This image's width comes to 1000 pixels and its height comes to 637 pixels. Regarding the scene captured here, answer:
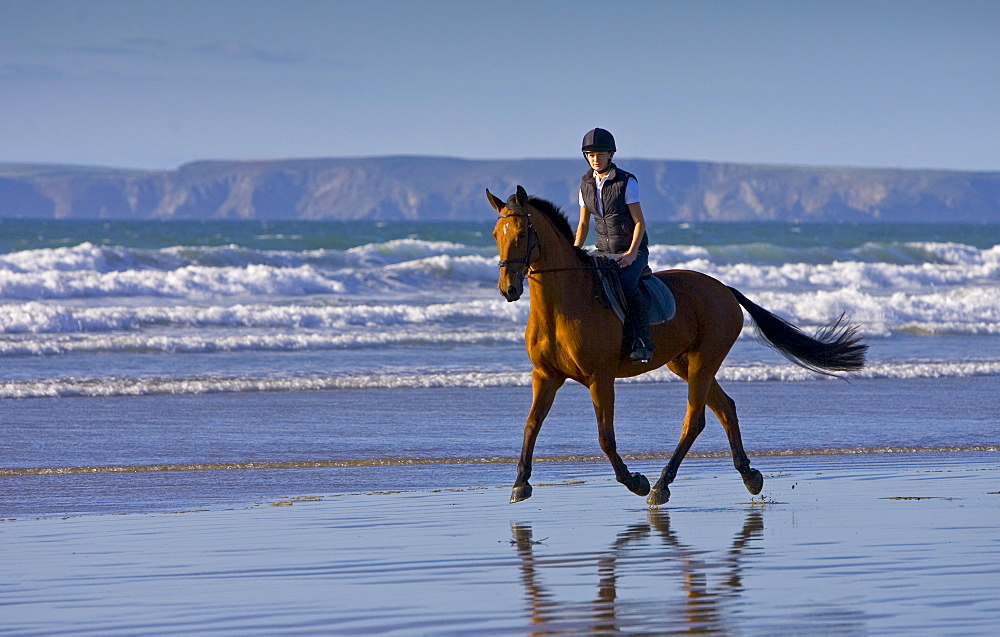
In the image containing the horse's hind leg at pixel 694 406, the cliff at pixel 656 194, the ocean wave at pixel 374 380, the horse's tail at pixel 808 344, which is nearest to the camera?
the horse's hind leg at pixel 694 406

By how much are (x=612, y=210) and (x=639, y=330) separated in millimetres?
816

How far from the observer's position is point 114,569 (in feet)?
21.5

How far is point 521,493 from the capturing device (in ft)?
27.3

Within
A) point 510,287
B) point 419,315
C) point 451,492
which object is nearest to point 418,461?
point 451,492

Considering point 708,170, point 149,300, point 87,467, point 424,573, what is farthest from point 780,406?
point 708,170

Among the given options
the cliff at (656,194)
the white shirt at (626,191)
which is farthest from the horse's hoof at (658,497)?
the cliff at (656,194)

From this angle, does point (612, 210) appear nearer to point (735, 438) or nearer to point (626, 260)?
point (626, 260)

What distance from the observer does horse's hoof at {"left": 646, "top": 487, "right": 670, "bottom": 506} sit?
841 centimetres

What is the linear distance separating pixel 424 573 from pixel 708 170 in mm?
195341

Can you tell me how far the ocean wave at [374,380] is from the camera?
49.0ft

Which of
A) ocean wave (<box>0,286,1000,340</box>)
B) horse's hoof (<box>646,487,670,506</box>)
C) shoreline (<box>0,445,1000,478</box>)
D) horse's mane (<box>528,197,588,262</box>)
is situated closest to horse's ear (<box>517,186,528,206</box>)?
horse's mane (<box>528,197,588,262</box>)

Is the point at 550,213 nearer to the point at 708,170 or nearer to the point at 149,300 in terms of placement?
the point at 149,300

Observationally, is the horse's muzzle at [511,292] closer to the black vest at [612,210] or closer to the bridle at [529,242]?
the bridle at [529,242]

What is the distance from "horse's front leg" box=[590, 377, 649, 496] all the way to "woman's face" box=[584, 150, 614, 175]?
4.53ft
